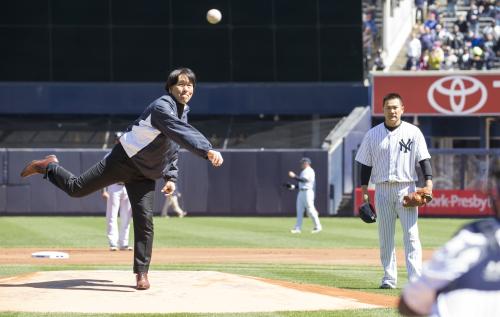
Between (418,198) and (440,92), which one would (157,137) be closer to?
(418,198)

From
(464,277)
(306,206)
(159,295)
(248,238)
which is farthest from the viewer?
(306,206)

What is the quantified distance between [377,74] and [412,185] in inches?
976

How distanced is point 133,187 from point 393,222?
2.69m

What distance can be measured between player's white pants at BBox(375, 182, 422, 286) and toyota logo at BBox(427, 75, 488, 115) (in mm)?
24968

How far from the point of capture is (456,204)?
32.4 m

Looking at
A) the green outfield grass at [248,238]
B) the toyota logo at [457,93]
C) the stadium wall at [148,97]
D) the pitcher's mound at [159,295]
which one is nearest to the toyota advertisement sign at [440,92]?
the toyota logo at [457,93]

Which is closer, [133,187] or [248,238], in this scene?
[133,187]

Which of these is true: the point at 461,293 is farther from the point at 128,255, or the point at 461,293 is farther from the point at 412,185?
the point at 128,255

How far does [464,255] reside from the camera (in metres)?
4.12

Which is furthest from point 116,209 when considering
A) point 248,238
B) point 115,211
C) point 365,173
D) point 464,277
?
point 464,277

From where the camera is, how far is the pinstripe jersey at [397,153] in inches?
404

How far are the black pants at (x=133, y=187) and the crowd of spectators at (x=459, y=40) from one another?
27.7 meters

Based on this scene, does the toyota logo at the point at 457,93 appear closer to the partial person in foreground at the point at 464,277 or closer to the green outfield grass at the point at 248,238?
the green outfield grass at the point at 248,238

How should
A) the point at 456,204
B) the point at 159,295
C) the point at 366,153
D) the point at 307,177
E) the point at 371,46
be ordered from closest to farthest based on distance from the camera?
the point at 159,295 → the point at 366,153 → the point at 307,177 → the point at 456,204 → the point at 371,46
